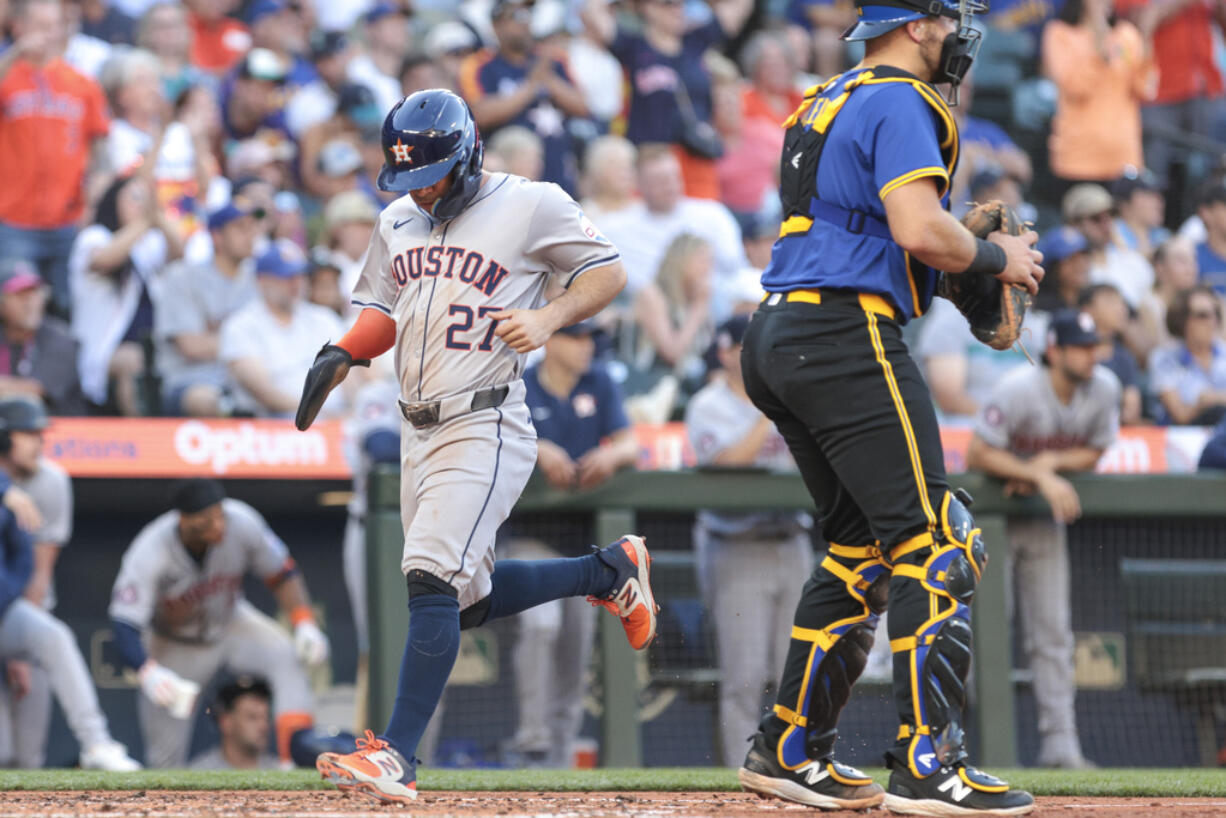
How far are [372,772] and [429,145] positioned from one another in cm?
164

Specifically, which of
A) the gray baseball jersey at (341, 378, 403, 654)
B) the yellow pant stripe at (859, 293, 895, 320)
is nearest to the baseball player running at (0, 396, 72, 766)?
the gray baseball jersey at (341, 378, 403, 654)

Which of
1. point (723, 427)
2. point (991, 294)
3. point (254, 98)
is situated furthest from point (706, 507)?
point (254, 98)

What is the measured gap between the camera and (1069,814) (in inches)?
167

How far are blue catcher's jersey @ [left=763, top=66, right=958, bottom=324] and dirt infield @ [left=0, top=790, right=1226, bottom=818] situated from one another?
1.36 m

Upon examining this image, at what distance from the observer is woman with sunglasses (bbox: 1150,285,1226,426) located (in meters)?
9.12

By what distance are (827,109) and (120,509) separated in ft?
17.0

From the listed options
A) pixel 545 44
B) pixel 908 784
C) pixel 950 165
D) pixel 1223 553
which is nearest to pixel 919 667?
pixel 908 784

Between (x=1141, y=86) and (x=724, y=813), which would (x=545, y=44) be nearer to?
(x=1141, y=86)

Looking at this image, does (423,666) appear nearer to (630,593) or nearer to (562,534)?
(630,593)

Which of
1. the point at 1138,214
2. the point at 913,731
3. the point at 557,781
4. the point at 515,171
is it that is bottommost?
the point at 557,781

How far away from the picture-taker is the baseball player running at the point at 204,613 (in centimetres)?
760

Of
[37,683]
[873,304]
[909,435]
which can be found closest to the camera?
[909,435]

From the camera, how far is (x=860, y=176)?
4.18 m

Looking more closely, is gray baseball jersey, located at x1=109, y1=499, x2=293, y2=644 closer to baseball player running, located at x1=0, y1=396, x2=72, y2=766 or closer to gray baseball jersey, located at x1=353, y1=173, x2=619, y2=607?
baseball player running, located at x1=0, y1=396, x2=72, y2=766
